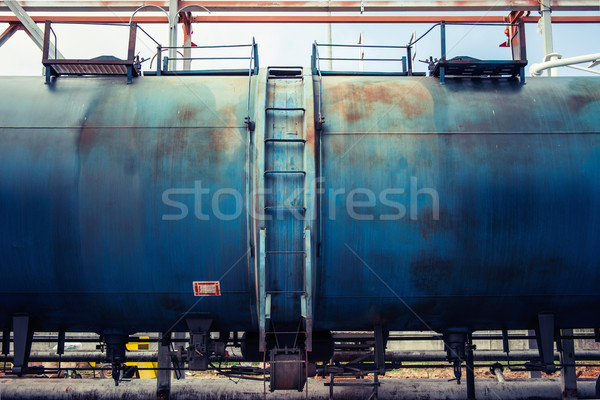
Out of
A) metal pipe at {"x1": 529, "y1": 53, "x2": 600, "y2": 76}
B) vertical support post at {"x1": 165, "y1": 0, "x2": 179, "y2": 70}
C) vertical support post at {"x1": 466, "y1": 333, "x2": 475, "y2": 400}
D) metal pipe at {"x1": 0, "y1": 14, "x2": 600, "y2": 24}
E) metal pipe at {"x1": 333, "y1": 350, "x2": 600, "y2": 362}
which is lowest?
metal pipe at {"x1": 333, "y1": 350, "x2": 600, "y2": 362}

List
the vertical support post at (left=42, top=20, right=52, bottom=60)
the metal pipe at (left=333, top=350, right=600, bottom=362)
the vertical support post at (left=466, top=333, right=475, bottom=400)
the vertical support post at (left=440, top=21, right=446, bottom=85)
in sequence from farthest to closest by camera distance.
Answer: the metal pipe at (left=333, top=350, right=600, bottom=362), the vertical support post at (left=466, top=333, right=475, bottom=400), the vertical support post at (left=440, top=21, right=446, bottom=85), the vertical support post at (left=42, top=20, right=52, bottom=60)

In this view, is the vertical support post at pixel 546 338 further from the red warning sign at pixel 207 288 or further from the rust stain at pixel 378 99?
the red warning sign at pixel 207 288

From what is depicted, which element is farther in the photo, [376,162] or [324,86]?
[324,86]

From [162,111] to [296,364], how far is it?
3.63 m

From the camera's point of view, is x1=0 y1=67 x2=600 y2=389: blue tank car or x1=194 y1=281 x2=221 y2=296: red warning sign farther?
x1=194 y1=281 x2=221 y2=296: red warning sign

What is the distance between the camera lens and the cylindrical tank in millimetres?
5527

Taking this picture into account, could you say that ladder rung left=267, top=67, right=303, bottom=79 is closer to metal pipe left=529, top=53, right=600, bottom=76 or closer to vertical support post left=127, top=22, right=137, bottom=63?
vertical support post left=127, top=22, right=137, bottom=63

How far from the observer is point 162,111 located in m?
5.90

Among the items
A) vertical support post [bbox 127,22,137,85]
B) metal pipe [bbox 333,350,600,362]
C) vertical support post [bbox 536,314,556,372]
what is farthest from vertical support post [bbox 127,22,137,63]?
metal pipe [bbox 333,350,600,362]

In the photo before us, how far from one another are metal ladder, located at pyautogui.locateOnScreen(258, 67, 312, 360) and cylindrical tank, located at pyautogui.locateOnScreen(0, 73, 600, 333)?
0.75 ft

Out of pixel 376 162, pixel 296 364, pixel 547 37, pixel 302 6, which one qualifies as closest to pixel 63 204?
pixel 296 364

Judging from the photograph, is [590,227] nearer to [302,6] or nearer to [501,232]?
[501,232]

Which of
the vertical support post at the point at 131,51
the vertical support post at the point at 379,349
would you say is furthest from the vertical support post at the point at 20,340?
the vertical support post at the point at 379,349

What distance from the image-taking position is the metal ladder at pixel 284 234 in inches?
214
